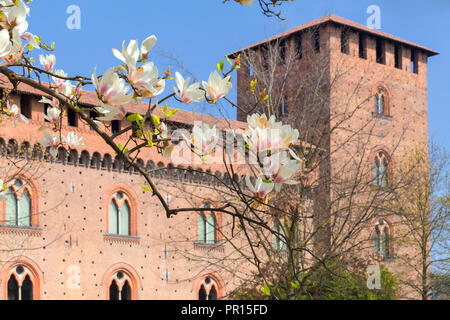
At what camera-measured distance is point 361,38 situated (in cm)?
2781

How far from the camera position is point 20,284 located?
18156 mm

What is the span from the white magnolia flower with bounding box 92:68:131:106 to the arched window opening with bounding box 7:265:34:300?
53.9 feet

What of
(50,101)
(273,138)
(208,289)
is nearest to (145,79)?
(273,138)

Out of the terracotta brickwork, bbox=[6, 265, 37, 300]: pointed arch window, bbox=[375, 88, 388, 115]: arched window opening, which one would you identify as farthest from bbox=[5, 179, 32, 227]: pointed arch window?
bbox=[375, 88, 388, 115]: arched window opening

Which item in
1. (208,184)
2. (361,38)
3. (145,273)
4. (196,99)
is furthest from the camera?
(361,38)

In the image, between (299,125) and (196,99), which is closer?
(196,99)

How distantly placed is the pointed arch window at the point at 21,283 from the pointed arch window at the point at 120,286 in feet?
7.95

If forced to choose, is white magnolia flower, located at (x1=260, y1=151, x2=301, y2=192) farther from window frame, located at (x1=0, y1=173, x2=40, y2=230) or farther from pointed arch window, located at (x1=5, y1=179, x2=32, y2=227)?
pointed arch window, located at (x1=5, y1=179, x2=32, y2=227)

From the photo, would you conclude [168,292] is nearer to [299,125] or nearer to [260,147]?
[299,125]

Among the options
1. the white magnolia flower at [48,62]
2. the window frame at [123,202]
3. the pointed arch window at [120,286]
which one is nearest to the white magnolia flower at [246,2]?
the white magnolia flower at [48,62]

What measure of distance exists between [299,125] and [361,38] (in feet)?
47.0

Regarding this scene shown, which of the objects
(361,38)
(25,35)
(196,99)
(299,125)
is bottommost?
(196,99)

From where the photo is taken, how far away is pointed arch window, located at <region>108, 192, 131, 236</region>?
20422 mm
